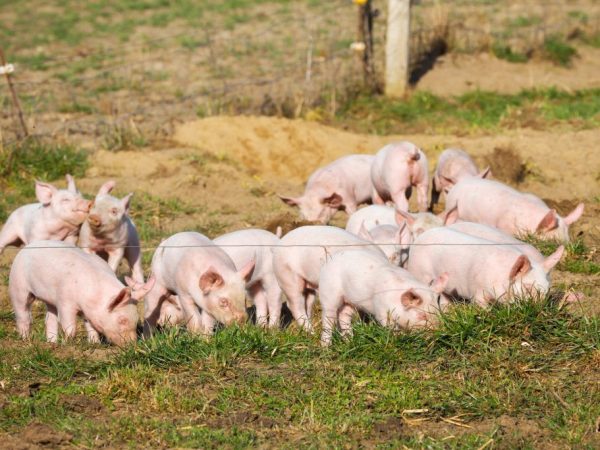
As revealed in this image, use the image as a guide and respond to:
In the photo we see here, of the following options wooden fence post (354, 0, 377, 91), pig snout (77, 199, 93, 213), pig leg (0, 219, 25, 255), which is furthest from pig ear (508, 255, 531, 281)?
wooden fence post (354, 0, 377, 91)

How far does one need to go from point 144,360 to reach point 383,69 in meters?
11.2

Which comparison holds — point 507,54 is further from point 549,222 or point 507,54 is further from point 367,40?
point 549,222

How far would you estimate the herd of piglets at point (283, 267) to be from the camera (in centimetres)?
737

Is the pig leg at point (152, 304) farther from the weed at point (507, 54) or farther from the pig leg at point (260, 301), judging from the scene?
the weed at point (507, 54)

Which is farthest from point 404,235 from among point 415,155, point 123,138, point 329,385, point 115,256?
point 123,138

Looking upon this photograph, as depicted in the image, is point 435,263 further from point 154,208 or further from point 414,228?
point 154,208

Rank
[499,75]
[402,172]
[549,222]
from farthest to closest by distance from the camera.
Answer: [499,75], [402,172], [549,222]

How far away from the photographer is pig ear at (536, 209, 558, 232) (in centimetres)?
918

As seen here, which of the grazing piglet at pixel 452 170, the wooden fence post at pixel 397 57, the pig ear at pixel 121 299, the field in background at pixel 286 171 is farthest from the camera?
the wooden fence post at pixel 397 57

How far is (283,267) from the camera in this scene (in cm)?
831

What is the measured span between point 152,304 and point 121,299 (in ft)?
3.63

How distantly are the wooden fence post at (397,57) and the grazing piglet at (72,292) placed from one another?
9.48 metres

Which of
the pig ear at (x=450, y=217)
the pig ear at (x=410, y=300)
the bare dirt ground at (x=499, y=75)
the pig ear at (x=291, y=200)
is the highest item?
the pig ear at (x=410, y=300)

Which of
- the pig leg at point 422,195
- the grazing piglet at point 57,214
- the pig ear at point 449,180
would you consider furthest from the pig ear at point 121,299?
the pig ear at point 449,180
